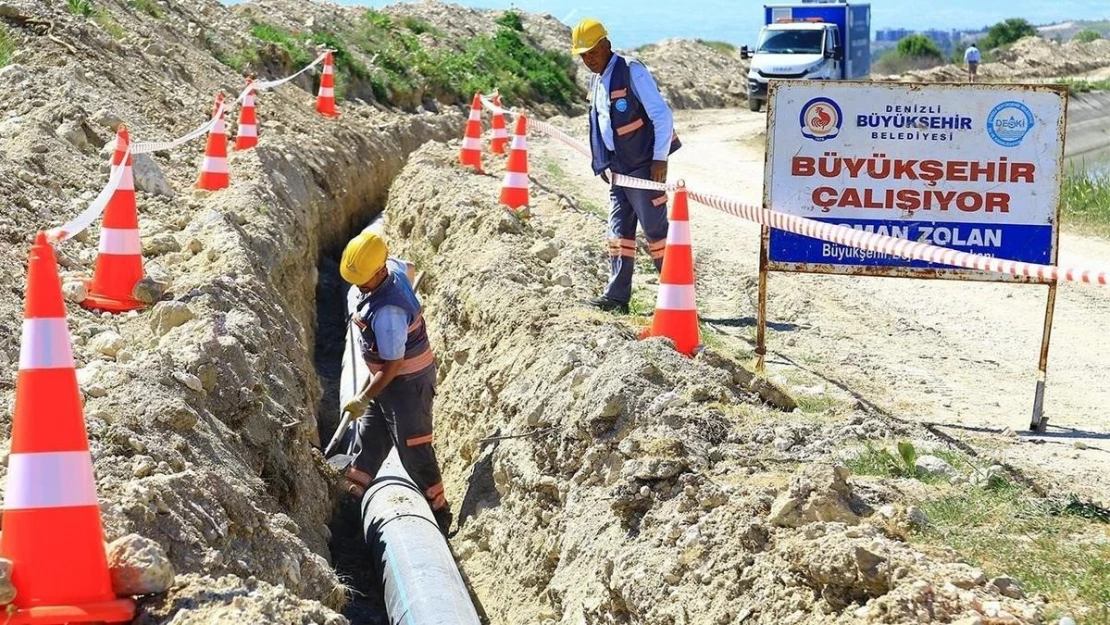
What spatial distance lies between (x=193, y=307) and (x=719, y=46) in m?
43.8

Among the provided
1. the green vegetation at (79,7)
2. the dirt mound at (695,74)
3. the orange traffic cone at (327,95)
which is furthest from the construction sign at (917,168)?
the dirt mound at (695,74)

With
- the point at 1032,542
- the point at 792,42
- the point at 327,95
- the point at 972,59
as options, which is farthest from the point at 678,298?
the point at 972,59

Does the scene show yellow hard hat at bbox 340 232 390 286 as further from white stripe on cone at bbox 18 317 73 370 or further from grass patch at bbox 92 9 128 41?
grass patch at bbox 92 9 128 41

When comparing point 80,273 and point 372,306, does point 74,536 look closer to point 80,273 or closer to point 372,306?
point 372,306

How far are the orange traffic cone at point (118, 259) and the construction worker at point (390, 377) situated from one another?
3.94ft

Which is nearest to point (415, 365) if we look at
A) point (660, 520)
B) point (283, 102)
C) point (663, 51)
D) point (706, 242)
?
point (660, 520)

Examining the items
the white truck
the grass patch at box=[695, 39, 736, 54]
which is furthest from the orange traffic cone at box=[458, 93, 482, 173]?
the grass patch at box=[695, 39, 736, 54]

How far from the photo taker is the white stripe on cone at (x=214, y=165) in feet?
36.5

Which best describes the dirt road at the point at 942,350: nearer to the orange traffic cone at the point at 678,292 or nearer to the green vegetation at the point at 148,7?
the orange traffic cone at the point at 678,292

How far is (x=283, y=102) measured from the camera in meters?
17.8

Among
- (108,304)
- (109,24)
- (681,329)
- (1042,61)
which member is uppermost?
(109,24)

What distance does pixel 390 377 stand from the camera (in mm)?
7547

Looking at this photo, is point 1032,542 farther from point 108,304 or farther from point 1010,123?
point 108,304

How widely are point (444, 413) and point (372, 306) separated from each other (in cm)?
205
